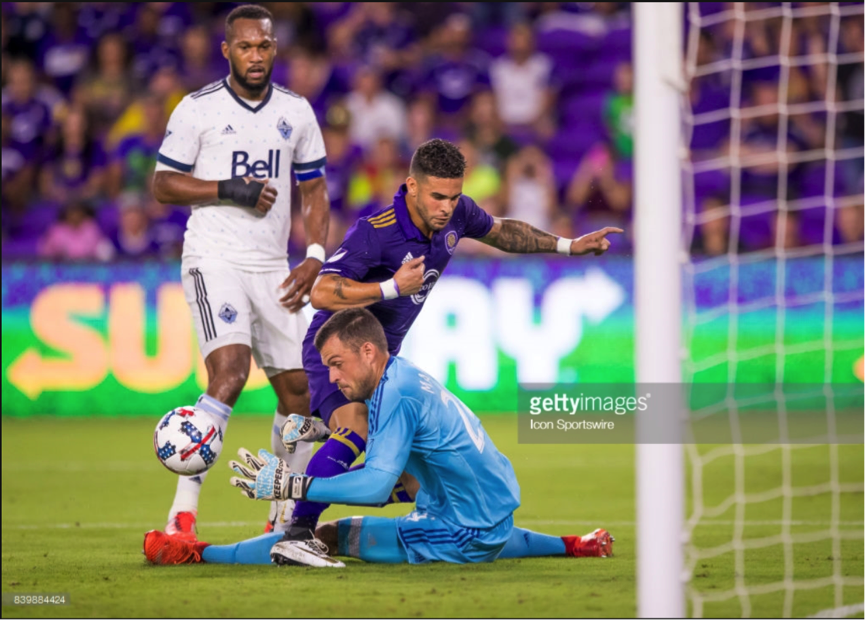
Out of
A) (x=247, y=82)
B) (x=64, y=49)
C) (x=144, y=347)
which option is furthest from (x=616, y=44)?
(x=247, y=82)

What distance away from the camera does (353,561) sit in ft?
17.1

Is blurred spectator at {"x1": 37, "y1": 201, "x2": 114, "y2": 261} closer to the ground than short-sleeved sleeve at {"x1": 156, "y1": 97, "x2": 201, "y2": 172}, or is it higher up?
higher up

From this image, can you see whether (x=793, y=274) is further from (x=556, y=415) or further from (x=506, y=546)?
(x=506, y=546)

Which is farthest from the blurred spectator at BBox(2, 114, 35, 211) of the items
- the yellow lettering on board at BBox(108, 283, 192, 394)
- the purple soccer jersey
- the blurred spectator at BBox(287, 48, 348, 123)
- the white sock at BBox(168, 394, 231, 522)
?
the purple soccer jersey

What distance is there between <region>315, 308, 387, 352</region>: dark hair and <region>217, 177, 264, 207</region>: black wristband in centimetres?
123

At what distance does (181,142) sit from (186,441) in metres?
1.64

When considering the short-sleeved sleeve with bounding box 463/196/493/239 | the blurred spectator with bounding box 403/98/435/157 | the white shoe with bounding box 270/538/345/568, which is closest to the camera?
the white shoe with bounding box 270/538/345/568

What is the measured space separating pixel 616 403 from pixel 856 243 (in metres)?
3.08

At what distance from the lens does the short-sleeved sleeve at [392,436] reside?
181 inches

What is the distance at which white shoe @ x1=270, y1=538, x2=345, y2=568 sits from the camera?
4961 mm

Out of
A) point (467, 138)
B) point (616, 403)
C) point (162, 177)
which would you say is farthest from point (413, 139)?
point (162, 177)

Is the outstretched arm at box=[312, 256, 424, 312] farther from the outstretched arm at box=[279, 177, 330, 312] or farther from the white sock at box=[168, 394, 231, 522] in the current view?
the white sock at box=[168, 394, 231, 522]

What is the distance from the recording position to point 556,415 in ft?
35.7

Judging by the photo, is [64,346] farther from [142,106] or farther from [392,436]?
[392,436]
